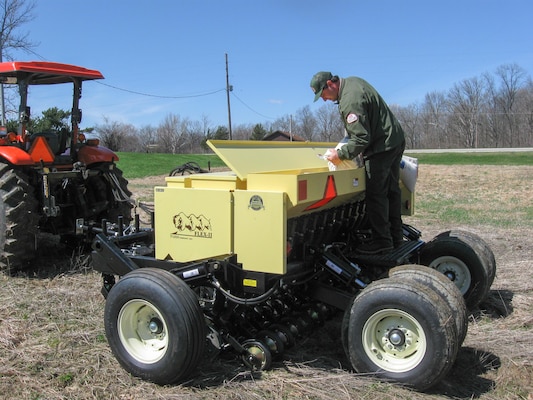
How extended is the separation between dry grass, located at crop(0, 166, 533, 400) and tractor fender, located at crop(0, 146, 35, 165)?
1.32m

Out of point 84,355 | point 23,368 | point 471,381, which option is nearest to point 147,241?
point 84,355

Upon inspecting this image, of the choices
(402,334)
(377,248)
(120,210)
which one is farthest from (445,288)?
(120,210)

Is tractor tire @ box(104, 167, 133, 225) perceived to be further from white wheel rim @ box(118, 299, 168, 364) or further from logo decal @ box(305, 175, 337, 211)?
logo decal @ box(305, 175, 337, 211)

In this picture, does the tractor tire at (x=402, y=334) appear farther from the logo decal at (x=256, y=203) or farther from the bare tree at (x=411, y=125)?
the bare tree at (x=411, y=125)

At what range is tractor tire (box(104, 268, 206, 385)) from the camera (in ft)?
11.1

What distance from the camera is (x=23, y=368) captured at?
3723mm

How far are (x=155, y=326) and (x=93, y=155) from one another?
4.04m

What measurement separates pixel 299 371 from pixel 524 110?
63163 millimetres

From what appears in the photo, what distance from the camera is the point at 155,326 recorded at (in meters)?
3.62

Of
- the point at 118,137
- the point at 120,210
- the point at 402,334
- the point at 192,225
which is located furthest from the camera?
the point at 118,137

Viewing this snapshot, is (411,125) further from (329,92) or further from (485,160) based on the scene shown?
(329,92)

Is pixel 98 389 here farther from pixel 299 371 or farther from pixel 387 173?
pixel 387 173

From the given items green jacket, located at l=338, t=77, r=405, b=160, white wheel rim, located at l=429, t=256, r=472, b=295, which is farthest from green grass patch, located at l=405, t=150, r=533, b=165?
green jacket, located at l=338, t=77, r=405, b=160

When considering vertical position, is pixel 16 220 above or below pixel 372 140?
below
